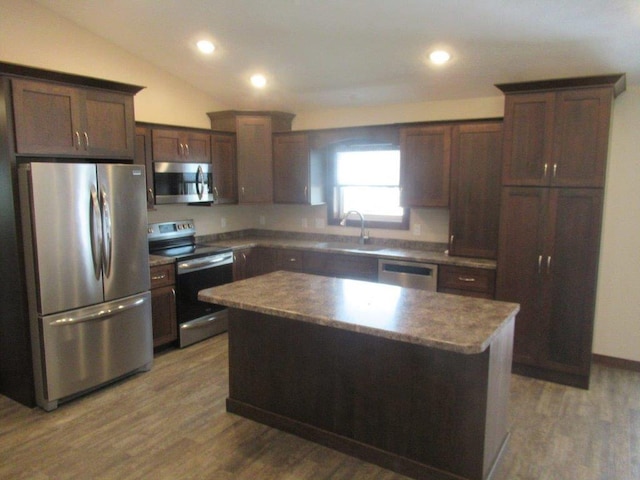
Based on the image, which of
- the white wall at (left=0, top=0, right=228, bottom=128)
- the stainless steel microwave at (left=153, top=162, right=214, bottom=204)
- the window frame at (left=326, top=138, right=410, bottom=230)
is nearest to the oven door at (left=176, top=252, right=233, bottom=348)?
the stainless steel microwave at (left=153, top=162, right=214, bottom=204)

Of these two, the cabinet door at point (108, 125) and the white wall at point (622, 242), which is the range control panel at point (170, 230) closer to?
the cabinet door at point (108, 125)

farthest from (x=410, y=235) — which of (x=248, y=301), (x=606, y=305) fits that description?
(x=248, y=301)

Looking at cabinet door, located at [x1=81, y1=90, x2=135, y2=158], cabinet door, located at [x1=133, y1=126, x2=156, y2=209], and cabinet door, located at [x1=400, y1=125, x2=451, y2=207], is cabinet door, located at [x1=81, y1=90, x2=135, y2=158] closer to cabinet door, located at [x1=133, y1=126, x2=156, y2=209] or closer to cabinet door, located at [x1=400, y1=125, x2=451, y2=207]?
cabinet door, located at [x1=133, y1=126, x2=156, y2=209]

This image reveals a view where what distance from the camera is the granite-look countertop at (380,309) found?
7.20 feet

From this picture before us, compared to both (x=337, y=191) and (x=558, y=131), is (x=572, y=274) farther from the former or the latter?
(x=337, y=191)

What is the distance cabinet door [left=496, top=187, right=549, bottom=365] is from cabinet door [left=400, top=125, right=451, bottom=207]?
2.44 ft

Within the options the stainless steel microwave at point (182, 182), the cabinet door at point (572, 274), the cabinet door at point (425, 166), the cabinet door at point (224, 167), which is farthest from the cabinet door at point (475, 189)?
the stainless steel microwave at point (182, 182)

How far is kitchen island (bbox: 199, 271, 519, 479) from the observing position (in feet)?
7.70

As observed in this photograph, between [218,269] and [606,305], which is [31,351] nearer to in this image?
[218,269]

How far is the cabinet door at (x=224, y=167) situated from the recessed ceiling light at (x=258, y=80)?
683 millimetres

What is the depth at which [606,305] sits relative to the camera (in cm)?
412

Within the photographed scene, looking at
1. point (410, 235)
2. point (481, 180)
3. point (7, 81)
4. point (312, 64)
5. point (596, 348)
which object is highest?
point (312, 64)

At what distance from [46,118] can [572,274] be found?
410cm

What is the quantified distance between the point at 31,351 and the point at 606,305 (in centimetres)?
469
